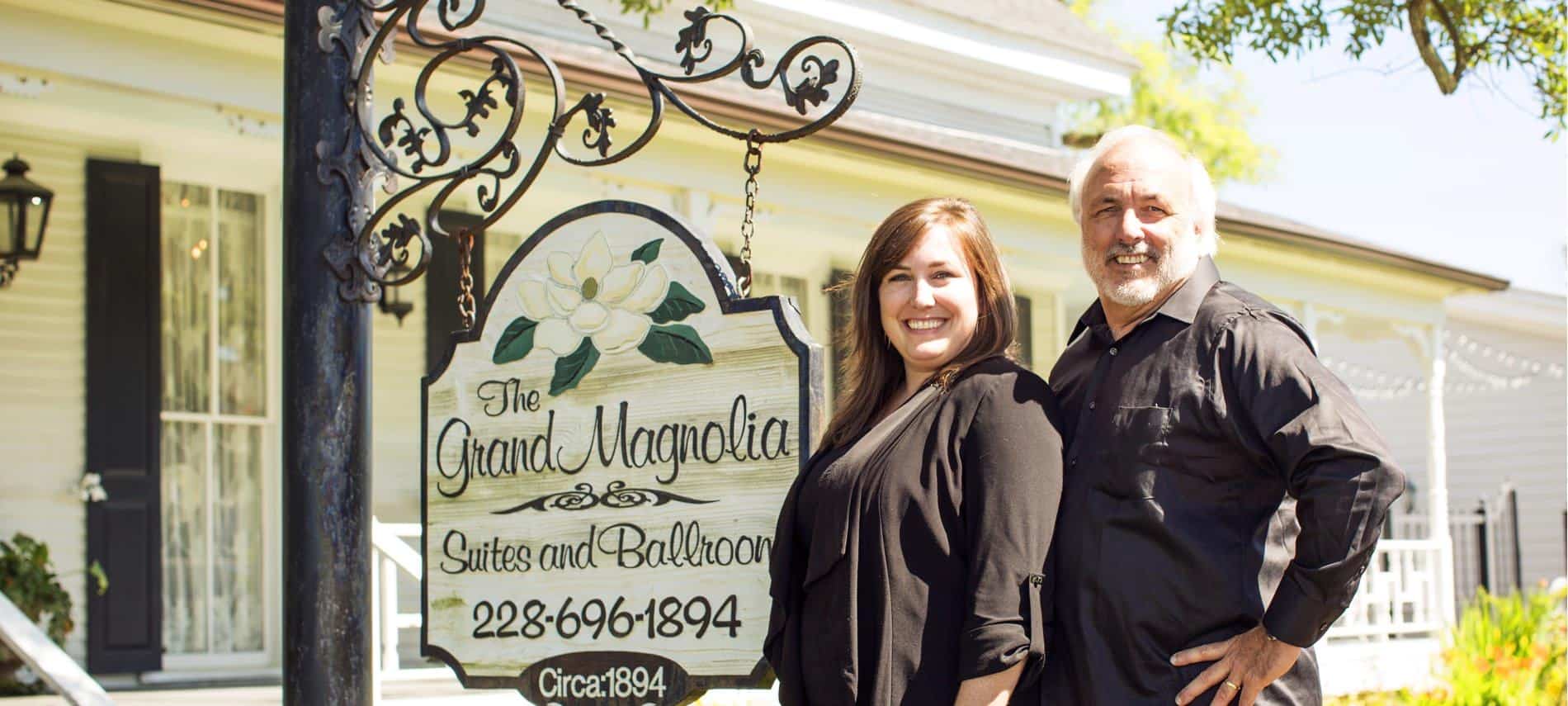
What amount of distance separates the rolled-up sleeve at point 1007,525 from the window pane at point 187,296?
23.3 ft

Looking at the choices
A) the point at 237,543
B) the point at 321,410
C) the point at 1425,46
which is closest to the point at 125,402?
the point at 237,543

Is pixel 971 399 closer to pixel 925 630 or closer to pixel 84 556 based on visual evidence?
pixel 925 630

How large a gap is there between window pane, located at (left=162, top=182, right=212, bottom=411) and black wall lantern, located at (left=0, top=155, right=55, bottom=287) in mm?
858

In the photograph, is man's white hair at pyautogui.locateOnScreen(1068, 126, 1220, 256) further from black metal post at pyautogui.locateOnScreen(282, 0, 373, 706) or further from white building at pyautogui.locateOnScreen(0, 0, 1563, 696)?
white building at pyautogui.locateOnScreen(0, 0, 1563, 696)

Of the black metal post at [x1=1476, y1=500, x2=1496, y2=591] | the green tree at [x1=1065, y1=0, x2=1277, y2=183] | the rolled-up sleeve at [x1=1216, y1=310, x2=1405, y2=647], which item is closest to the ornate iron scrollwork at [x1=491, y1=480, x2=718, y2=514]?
the rolled-up sleeve at [x1=1216, y1=310, x2=1405, y2=647]

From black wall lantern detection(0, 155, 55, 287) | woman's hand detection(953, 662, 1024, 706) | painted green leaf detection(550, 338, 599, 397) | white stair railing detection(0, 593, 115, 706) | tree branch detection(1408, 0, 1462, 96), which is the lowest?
white stair railing detection(0, 593, 115, 706)

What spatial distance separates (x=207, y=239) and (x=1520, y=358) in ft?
57.5

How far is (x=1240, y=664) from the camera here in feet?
8.98

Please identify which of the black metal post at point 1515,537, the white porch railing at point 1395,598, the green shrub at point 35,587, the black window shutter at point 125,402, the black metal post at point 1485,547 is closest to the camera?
the green shrub at point 35,587

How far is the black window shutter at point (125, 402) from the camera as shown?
27.2ft

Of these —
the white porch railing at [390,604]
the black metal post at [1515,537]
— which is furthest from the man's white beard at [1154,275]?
the black metal post at [1515,537]

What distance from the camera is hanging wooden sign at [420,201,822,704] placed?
10.8 feet

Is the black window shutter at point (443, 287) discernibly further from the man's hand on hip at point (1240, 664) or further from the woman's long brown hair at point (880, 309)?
the man's hand on hip at point (1240, 664)

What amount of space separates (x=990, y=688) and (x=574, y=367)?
1.22 m
